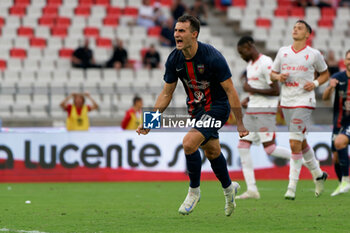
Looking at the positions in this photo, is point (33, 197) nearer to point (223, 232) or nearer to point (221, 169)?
point (221, 169)

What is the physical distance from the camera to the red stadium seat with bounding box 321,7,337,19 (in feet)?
84.6

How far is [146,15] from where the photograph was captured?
22.8m

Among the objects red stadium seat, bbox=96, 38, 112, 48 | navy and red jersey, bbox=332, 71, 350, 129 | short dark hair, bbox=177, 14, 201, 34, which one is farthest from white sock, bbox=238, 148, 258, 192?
red stadium seat, bbox=96, 38, 112, 48

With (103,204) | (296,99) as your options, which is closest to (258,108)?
(296,99)

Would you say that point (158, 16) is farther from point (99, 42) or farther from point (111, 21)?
point (99, 42)

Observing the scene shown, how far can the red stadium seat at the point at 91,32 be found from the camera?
2208 centimetres

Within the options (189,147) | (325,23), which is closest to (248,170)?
(189,147)

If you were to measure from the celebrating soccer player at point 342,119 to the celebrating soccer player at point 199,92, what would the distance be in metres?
3.40

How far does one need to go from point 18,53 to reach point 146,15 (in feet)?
14.4

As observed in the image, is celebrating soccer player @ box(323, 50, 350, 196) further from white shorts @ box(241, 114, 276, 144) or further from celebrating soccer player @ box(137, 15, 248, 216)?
celebrating soccer player @ box(137, 15, 248, 216)

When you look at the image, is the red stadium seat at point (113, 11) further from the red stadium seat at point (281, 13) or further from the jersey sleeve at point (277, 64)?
the jersey sleeve at point (277, 64)

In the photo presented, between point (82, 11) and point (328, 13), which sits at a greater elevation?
point (328, 13)

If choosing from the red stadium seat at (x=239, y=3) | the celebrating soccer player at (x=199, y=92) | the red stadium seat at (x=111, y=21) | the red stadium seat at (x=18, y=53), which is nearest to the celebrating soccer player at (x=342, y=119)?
the celebrating soccer player at (x=199, y=92)

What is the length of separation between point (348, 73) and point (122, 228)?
5481 mm
